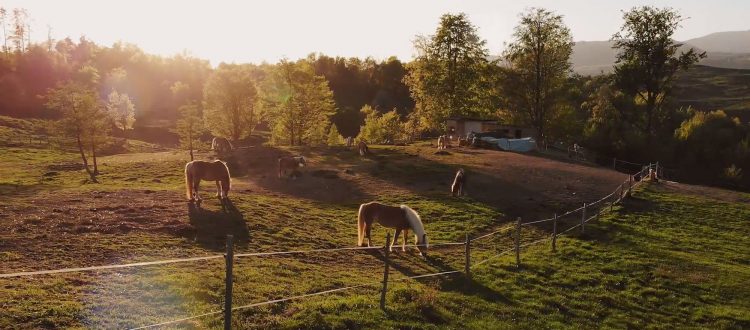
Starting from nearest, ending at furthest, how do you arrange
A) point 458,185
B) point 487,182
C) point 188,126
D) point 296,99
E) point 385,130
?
1. point 458,185
2. point 487,182
3. point 188,126
4. point 296,99
5. point 385,130

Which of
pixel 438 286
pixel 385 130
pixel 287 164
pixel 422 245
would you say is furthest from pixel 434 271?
pixel 385 130

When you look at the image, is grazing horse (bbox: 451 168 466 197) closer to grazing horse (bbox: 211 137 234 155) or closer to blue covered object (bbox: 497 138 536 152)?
blue covered object (bbox: 497 138 536 152)

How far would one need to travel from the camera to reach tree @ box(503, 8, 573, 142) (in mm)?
58594

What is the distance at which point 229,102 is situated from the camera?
57.0m

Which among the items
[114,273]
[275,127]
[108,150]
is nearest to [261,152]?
[275,127]

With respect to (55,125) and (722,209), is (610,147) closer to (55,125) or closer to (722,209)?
(722,209)

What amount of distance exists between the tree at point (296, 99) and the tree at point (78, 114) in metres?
23.5

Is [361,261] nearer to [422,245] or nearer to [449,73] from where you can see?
[422,245]

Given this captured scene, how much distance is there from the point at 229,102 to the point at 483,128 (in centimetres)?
3303

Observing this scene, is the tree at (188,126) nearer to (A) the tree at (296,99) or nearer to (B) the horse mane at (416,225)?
(A) the tree at (296,99)

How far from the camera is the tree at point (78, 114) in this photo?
3819cm

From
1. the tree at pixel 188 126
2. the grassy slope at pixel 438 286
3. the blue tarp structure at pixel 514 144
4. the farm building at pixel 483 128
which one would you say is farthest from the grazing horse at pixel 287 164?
the farm building at pixel 483 128

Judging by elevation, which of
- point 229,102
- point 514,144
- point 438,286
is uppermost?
point 229,102

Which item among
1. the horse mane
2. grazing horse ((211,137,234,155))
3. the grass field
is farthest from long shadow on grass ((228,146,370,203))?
the horse mane
